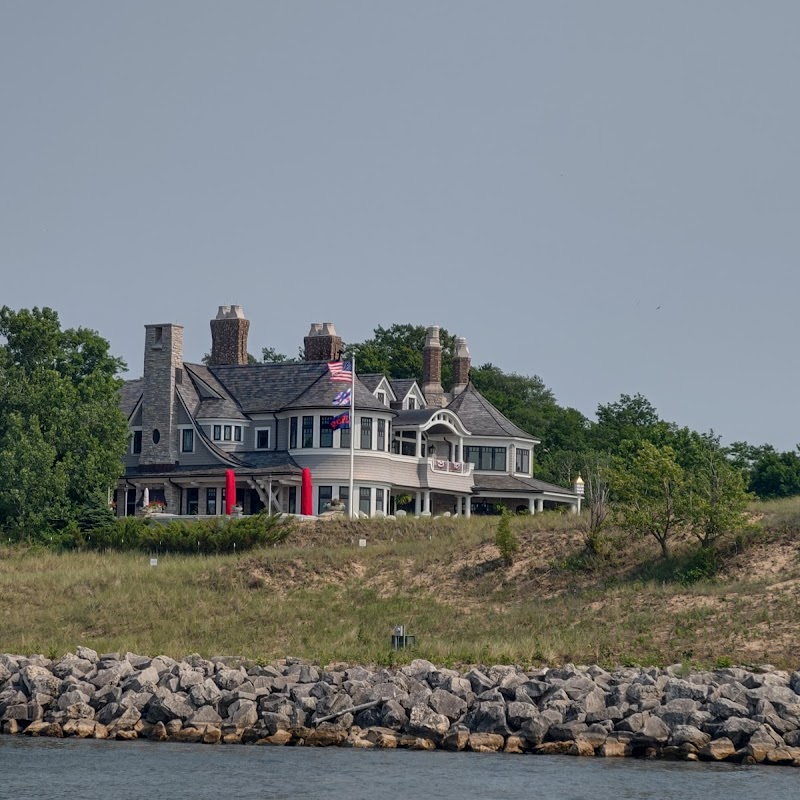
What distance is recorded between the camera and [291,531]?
65.3 metres

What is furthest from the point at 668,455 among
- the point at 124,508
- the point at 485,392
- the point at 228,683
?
the point at 485,392

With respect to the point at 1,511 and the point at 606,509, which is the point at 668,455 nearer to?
the point at 606,509

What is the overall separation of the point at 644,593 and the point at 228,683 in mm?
15053

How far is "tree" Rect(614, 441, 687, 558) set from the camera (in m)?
53.9

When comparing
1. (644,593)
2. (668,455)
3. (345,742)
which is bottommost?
(345,742)

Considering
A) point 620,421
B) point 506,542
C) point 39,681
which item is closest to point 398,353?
point 620,421

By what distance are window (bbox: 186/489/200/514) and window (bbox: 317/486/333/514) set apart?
6042mm

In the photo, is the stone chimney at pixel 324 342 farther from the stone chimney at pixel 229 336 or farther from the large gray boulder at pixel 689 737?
the large gray boulder at pixel 689 737

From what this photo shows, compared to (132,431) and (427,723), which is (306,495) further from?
(427,723)

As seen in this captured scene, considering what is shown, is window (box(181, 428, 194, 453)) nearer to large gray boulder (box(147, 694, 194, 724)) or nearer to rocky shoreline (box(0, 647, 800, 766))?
rocky shoreline (box(0, 647, 800, 766))

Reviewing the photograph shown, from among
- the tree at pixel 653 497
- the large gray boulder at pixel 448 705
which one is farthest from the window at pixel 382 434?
the large gray boulder at pixel 448 705

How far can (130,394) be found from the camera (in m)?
80.1

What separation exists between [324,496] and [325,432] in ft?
9.17

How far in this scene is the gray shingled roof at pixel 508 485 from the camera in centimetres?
7600
